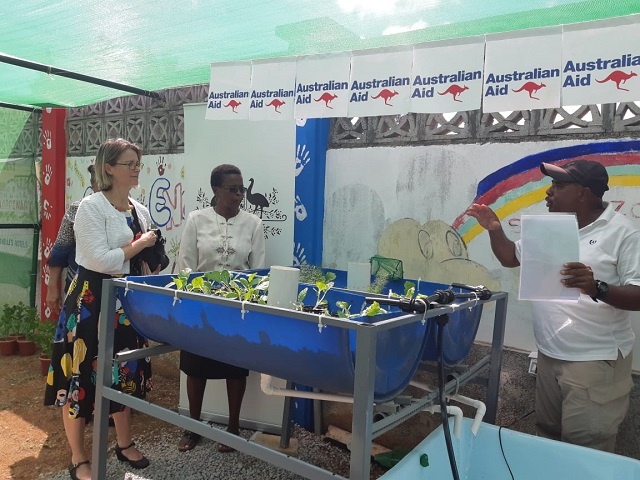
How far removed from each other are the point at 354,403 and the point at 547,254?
0.94 metres

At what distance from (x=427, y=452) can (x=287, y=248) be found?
1.98 meters

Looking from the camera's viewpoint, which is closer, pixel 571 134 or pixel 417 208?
pixel 571 134

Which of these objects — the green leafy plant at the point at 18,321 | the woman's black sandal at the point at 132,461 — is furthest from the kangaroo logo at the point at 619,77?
the green leafy plant at the point at 18,321

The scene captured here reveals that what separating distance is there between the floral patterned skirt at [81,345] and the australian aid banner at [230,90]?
128 cm

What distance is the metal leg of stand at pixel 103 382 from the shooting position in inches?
95.0

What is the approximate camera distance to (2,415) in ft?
12.7

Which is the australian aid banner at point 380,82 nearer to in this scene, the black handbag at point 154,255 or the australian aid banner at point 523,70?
the australian aid banner at point 523,70

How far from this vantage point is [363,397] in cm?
163

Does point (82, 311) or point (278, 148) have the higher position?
point (278, 148)

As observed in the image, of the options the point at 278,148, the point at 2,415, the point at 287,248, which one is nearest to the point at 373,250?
the point at 287,248

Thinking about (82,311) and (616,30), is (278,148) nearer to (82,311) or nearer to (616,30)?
(82,311)

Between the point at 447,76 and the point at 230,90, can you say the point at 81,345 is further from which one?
the point at 447,76

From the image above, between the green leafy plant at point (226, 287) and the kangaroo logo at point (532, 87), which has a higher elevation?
the kangaroo logo at point (532, 87)

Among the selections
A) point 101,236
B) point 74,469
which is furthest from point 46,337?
point 101,236
